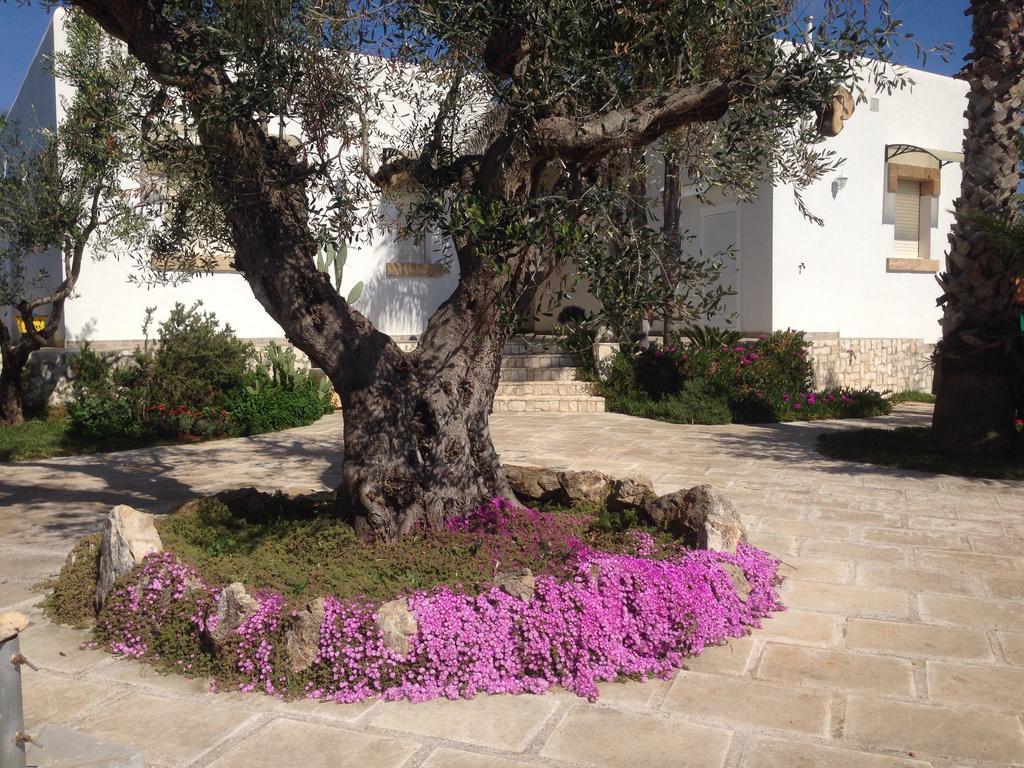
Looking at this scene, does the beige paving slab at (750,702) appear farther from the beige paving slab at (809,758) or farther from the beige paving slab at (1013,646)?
the beige paving slab at (1013,646)

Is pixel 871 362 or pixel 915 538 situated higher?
pixel 871 362

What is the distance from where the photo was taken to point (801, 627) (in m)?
4.75

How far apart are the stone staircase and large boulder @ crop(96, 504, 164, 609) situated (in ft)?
30.7

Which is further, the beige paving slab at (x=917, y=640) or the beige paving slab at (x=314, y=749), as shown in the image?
the beige paving slab at (x=917, y=640)

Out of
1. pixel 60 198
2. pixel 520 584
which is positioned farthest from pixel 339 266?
pixel 520 584

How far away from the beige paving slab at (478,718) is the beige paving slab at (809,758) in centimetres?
86

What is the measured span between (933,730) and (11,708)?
339 cm

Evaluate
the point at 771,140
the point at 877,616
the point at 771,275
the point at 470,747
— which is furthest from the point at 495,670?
the point at 771,275

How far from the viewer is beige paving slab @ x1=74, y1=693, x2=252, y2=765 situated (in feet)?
11.3

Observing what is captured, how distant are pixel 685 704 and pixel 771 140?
13.0ft

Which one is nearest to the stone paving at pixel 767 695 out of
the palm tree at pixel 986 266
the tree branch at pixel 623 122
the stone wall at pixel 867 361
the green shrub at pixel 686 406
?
the palm tree at pixel 986 266

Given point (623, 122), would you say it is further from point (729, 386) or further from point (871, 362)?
point (871, 362)

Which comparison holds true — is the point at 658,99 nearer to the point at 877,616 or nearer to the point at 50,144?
the point at 877,616

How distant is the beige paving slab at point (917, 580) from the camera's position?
5352 mm
